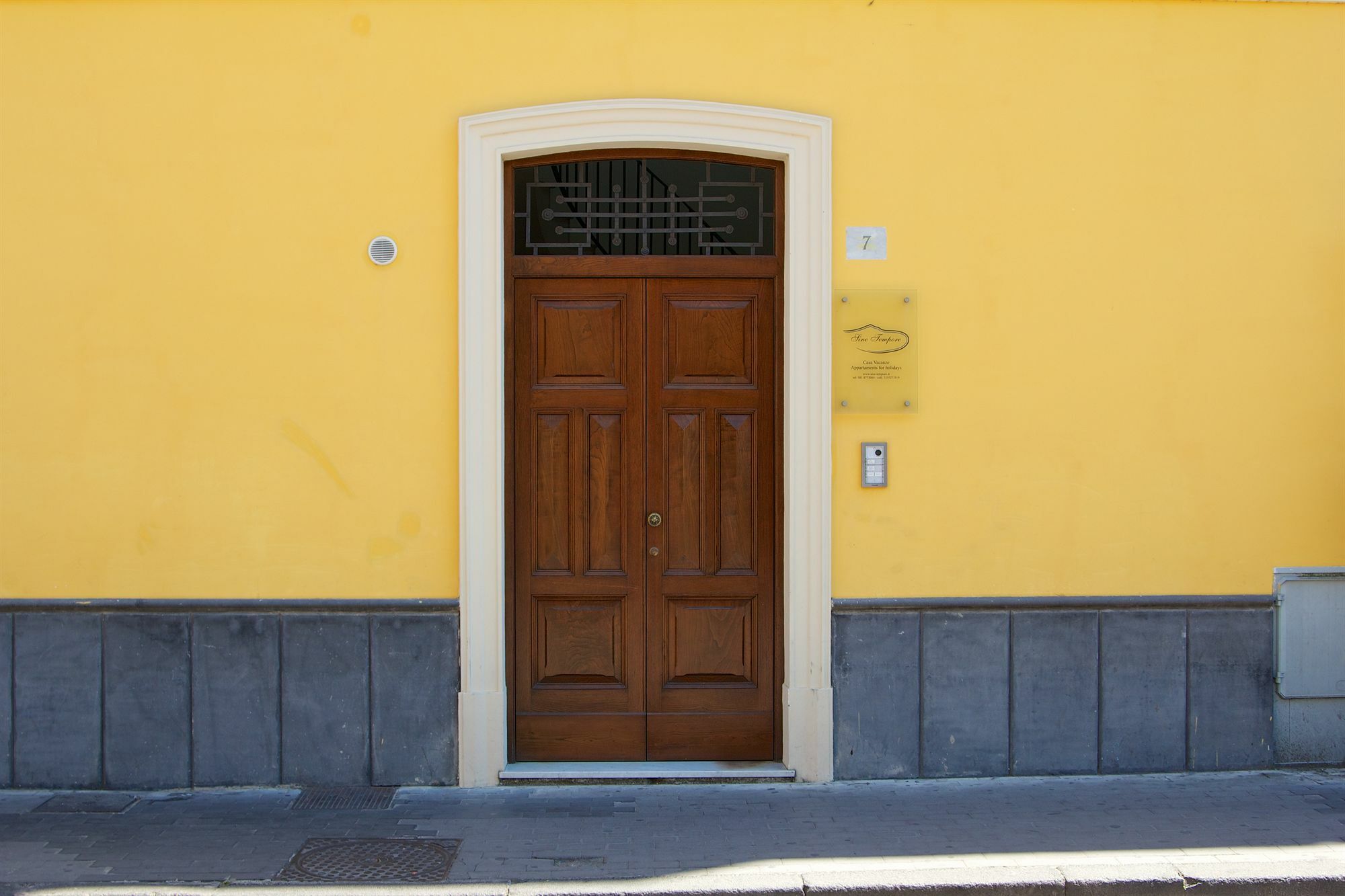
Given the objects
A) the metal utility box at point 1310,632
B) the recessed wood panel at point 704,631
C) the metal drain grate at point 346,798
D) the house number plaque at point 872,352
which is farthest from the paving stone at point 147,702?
the metal utility box at point 1310,632

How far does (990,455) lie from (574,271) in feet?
7.37

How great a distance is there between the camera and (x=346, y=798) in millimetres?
5070

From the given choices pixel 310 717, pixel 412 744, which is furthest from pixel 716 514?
pixel 310 717

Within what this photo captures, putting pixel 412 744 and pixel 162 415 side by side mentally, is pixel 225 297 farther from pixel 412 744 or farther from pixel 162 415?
pixel 412 744

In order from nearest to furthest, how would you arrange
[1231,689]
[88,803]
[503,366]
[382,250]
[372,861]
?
[372,861], [88,803], [382,250], [503,366], [1231,689]

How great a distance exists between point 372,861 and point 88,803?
166cm

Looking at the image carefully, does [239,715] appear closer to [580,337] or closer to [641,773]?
[641,773]

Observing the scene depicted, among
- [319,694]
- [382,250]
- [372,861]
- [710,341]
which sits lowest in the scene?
[372,861]

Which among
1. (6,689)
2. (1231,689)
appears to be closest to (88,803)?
(6,689)

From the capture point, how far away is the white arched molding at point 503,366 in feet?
17.0

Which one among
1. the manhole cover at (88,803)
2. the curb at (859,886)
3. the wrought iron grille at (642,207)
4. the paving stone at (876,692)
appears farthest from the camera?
the wrought iron grille at (642,207)

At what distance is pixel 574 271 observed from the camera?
5395 millimetres

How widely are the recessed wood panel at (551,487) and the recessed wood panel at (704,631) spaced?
0.64 meters

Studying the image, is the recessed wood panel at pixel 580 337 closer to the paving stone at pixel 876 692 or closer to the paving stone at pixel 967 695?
the paving stone at pixel 876 692
